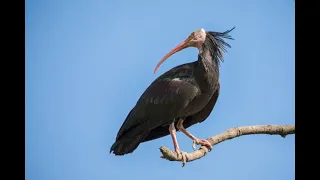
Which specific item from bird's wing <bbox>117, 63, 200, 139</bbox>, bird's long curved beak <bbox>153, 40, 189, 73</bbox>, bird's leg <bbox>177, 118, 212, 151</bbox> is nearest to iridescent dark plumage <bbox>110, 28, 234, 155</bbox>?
bird's wing <bbox>117, 63, 200, 139</bbox>

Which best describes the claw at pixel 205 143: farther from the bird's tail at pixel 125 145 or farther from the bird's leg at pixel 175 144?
the bird's tail at pixel 125 145

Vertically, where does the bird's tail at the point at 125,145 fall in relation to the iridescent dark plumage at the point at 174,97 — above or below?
below

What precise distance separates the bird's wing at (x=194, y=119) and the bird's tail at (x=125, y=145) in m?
0.22

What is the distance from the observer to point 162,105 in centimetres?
448

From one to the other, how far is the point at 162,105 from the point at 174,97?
124 millimetres

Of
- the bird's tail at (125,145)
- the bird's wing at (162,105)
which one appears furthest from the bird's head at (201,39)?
the bird's tail at (125,145)

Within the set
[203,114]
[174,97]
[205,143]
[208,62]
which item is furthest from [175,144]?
[208,62]

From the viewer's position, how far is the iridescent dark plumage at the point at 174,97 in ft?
14.7
